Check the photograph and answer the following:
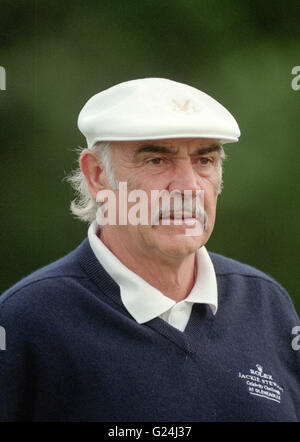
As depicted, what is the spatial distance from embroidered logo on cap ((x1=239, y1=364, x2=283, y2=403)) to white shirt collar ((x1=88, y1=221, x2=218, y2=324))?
0.17 metres

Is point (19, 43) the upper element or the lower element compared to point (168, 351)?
upper

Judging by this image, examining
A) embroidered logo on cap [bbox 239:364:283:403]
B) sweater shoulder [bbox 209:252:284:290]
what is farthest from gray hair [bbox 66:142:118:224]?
embroidered logo on cap [bbox 239:364:283:403]

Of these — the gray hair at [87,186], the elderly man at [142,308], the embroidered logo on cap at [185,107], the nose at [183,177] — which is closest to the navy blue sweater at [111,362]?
Answer: the elderly man at [142,308]

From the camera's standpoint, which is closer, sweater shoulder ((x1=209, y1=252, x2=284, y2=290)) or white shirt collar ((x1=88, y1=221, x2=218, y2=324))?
white shirt collar ((x1=88, y1=221, x2=218, y2=324))

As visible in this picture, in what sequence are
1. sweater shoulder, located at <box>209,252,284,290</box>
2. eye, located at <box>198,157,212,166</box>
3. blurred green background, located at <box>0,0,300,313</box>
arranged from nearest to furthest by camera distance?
eye, located at <box>198,157,212,166</box> < sweater shoulder, located at <box>209,252,284,290</box> < blurred green background, located at <box>0,0,300,313</box>

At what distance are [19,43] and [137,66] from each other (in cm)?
49

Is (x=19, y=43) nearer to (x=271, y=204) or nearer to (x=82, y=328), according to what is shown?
(x=271, y=204)

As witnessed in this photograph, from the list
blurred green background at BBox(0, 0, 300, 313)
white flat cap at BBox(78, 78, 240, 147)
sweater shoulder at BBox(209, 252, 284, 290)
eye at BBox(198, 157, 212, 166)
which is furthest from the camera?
blurred green background at BBox(0, 0, 300, 313)

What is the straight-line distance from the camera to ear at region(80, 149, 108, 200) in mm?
1677

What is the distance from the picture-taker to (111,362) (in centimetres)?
154

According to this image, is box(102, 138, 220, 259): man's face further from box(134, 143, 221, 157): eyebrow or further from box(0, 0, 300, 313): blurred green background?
box(0, 0, 300, 313): blurred green background

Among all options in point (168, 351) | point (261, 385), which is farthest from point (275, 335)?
point (168, 351)
